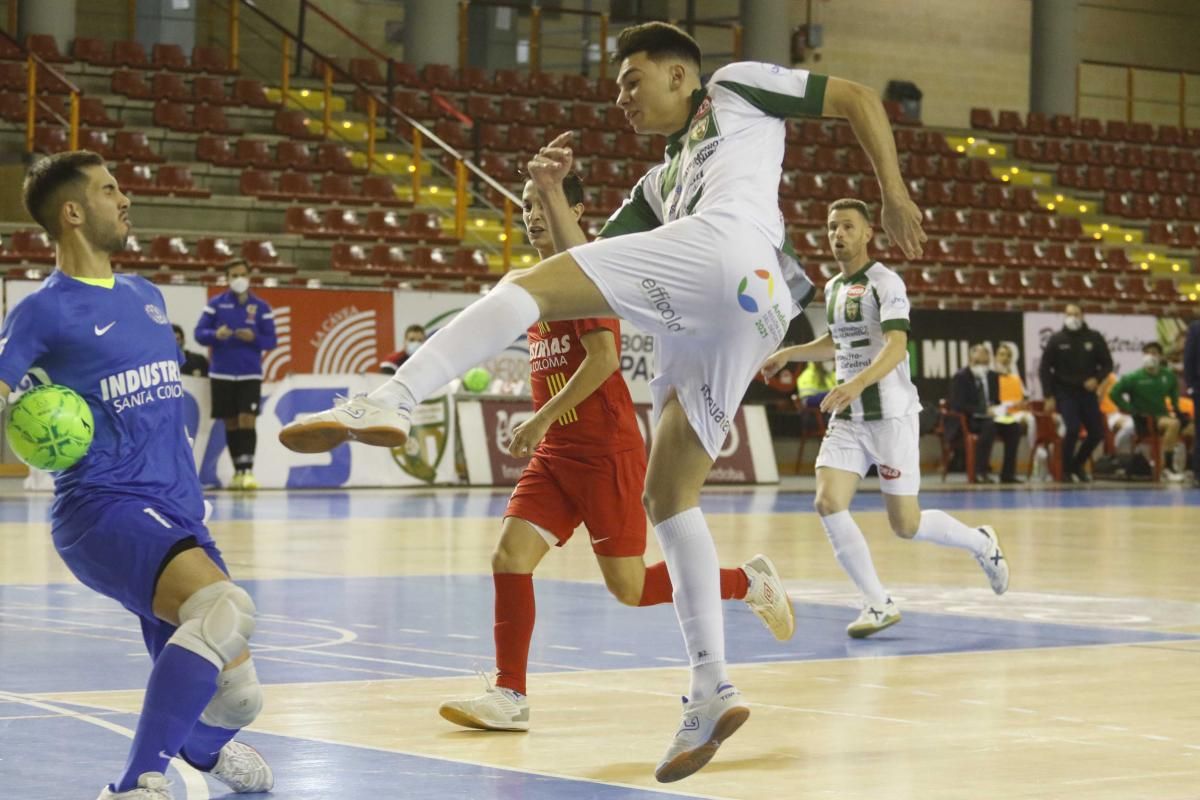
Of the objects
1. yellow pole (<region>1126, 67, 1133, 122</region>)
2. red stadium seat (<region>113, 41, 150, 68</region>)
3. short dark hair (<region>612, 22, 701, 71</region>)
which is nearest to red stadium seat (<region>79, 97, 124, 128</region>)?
red stadium seat (<region>113, 41, 150, 68</region>)

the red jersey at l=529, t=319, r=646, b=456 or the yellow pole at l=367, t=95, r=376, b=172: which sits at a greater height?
the yellow pole at l=367, t=95, r=376, b=172

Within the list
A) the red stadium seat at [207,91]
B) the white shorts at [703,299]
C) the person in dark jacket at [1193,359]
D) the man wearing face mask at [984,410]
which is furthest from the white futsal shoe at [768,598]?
the red stadium seat at [207,91]

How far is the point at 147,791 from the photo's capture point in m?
4.29

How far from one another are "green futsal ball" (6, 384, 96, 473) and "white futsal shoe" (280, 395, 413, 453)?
534 mm

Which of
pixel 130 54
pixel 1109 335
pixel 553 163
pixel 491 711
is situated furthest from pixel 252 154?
pixel 553 163

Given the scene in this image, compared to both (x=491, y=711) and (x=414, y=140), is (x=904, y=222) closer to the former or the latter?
(x=491, y=711)

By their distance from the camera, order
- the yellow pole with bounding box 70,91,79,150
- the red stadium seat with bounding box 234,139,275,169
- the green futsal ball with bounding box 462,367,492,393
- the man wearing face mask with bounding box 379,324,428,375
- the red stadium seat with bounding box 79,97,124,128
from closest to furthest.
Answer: the man wearing face mask with bounding box 379,324,428,375 < the green futsal ball with bounding box 462,367,492,393 < the yellow pole with bounding box 70,91,79,150 < the red stadium seat with bounding box 79,97,124,128 < the red stadium seat with bounding box 234,139,275,169

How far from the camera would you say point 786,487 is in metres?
21.7

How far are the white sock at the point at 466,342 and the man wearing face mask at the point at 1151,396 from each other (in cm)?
2074

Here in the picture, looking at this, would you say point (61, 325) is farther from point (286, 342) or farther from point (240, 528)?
point (286, 342)

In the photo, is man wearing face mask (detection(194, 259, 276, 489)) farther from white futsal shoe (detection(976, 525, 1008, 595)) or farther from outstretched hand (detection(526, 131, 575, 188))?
outstretched hand (detection(526, 131, 575, 188))

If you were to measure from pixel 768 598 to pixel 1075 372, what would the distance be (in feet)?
56.9

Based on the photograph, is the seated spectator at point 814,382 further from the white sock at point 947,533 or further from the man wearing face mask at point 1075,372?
the white sock at point 947,533

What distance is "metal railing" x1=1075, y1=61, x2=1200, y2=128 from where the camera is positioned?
38.9 m
